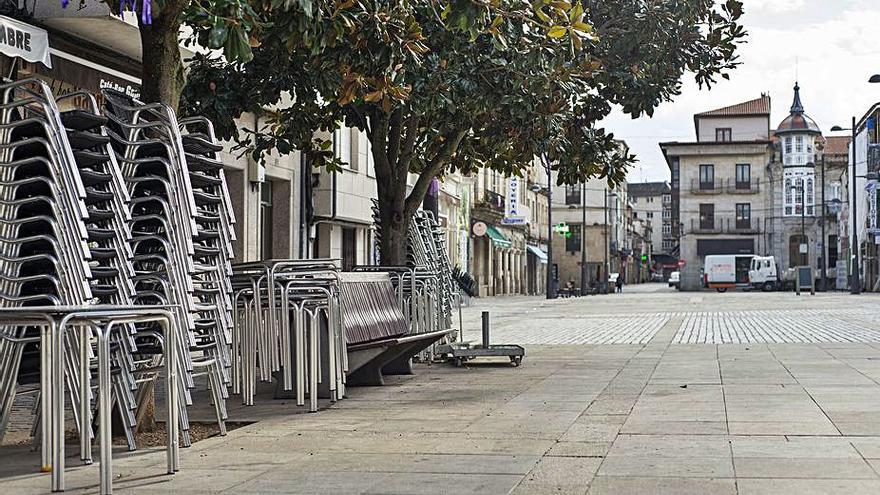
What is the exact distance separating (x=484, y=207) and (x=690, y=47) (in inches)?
1856

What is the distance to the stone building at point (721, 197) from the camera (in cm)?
9131

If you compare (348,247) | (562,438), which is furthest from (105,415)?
(348,247)

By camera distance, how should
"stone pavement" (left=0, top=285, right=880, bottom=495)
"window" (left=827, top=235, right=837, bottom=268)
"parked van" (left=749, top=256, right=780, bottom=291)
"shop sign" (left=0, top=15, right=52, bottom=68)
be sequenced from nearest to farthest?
"stone pavement" (left=0, top=285, right=880, bottom=495)
"shop sign" (left=0, top=15, right=52, bottom=68)
"parked van" (left=749, top=256, right=780, bottom=291)
"window" (left=827, top=235, right=837, bottom=268)

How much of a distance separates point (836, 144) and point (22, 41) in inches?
4121

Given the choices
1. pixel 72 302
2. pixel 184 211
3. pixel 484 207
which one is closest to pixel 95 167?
pixel 184 211

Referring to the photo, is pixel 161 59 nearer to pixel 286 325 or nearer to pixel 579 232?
pixel 286 325

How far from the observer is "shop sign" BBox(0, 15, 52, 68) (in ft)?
37.2

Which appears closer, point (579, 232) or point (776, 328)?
point (776, 328)

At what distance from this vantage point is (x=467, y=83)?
496 inches

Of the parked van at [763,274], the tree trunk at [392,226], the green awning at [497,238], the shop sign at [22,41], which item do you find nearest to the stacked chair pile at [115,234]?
the shop sign at [22,41]

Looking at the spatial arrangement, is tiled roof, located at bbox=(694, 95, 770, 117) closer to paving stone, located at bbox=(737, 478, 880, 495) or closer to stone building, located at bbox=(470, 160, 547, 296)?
stone building, located at bbox=(470, 160, 547, 296)

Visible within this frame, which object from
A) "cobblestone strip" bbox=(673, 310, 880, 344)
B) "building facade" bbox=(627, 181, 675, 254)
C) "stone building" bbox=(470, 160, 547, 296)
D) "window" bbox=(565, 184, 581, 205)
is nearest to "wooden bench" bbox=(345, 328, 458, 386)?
"cobblestone strip" bbox=(673, 310, 880, 344)

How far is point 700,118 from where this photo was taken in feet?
322

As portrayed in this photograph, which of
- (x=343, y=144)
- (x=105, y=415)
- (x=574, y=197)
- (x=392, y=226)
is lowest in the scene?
(x=105, y=415)
